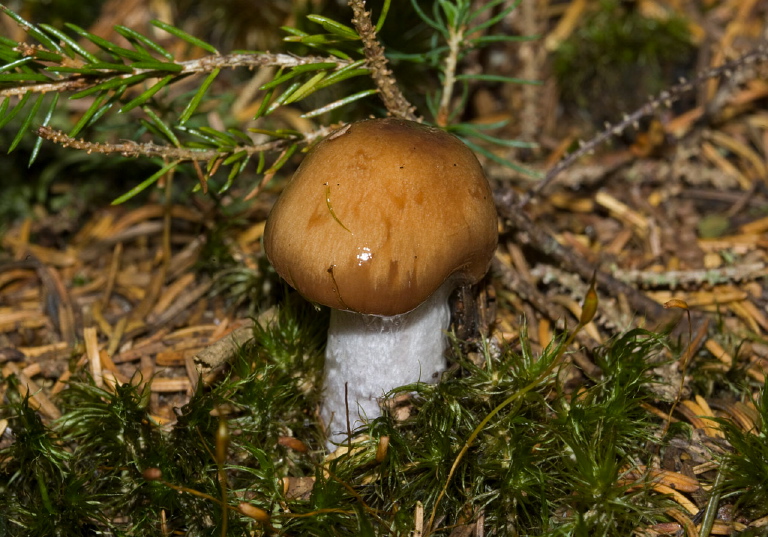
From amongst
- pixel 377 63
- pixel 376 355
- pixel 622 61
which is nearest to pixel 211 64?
pixel 377 63

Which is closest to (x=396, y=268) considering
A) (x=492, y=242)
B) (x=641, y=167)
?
(x=492, y=242)

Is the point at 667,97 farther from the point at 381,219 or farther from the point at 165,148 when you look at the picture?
the point at 165,148

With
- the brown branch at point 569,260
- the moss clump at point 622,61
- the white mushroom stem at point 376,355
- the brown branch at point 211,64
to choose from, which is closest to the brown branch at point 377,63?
the brown branch at point 211,64

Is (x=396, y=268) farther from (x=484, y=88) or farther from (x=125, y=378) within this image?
(x=484, y=88)

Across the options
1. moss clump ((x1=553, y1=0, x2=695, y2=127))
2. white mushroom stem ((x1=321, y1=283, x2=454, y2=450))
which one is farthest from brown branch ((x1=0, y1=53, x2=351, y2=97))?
moss clump ((x1=553, y1=0, x2=695, y2=127))

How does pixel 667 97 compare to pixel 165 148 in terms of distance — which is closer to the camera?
pixel 165 148

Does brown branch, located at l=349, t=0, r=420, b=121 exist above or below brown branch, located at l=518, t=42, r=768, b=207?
above

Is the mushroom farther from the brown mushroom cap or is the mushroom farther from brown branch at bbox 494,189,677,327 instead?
brown branch at bbox 494,189,677,327
